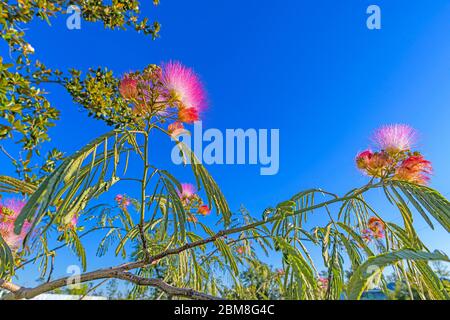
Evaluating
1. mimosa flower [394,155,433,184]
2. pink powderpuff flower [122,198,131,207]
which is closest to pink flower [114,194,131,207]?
pink powderpuff flower [122,198,131,207]

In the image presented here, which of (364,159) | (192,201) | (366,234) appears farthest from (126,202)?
(364,159)

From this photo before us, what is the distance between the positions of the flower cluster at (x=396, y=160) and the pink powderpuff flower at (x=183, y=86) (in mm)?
428

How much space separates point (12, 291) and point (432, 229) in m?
0.88

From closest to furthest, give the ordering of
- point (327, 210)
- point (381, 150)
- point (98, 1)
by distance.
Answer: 1. point (327, 210)
2. point (381, 150)
3. point (98, 1)

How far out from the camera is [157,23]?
1.66 m

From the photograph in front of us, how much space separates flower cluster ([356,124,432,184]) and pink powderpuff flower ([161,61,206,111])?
0.43 m

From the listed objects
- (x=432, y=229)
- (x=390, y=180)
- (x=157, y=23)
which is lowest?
(x=432, y=229)

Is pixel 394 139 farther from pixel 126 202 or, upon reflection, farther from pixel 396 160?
pixel 126 202

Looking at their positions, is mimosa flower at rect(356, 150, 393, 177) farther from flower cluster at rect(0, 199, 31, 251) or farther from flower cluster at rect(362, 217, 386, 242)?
flower cluster at rect(0, 199, 31, 251)

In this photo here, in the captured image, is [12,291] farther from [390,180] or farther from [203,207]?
[390,180]

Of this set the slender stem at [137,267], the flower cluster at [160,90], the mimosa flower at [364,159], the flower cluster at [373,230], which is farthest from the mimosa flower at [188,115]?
the flower cluster at [373,230]

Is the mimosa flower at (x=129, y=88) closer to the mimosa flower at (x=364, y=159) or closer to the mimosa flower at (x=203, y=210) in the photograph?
the mimosa flower at (x=364, y=159)

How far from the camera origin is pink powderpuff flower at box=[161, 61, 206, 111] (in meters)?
0.78
